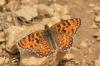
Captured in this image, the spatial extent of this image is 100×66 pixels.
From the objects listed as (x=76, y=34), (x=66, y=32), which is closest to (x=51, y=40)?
(x=66, y=32)

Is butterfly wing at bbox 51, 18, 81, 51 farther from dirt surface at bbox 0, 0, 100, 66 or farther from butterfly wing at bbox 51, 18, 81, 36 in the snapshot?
dirt surface at bbox 0, 0, 100, 66

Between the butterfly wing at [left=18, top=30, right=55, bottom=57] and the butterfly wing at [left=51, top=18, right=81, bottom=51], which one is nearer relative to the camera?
the butterfly wing at [left=18, top=30, right=55, bottom=57]

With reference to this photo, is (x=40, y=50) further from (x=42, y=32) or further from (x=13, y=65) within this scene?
(x=13, y=65)

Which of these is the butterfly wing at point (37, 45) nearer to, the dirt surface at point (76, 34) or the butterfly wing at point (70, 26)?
the butterfly wing at point (70, 26)

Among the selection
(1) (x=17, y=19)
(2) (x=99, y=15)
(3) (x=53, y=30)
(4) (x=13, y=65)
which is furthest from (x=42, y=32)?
(2) (x=99, y=15)

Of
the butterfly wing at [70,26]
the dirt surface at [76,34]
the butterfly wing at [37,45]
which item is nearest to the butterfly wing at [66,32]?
the butterfly wing at [70,26]

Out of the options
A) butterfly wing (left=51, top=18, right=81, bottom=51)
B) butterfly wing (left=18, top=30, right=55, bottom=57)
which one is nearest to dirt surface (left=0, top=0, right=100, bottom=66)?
butterfly wing (left=51, top=18, right=81, bottom=51)
